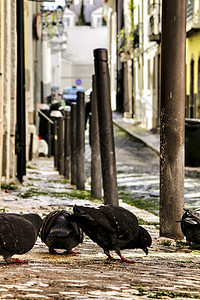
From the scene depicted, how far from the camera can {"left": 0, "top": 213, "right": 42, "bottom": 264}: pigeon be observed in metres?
5.26

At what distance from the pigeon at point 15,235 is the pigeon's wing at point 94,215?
1.10 feet

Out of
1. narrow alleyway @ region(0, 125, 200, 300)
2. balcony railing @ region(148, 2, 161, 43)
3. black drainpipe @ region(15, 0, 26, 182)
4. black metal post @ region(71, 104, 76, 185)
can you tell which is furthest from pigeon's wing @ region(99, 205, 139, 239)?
balcony railing @ region(148, 2, 161, 43)

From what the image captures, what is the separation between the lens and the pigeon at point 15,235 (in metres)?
5.26

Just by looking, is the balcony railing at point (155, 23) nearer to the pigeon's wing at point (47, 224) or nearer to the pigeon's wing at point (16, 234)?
the pigeon's wing at point (47, 224)

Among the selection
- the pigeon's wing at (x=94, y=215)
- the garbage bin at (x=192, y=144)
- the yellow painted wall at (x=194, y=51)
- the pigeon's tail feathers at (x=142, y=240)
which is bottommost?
the garbage bin at (x=192, y=144)

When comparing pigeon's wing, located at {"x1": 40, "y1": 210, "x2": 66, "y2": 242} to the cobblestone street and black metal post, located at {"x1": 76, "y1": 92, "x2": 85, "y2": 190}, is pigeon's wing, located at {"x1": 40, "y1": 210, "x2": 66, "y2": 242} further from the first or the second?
black metal post, located at {"x1": 76, "y1": 92, "x2": 85, "y2": 190}

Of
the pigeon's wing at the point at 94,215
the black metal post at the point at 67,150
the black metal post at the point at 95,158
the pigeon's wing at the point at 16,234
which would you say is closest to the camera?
the pigeon's wing at the point at 16,234

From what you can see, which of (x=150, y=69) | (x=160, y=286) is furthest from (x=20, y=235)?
(x=150, y=69)

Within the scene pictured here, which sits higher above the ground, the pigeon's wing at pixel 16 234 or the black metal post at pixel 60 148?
the pigeon's wing at pixel 16 234

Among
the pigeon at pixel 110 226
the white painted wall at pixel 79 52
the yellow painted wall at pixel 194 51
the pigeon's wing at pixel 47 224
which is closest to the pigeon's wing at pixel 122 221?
the pigeon at pixel 110 226

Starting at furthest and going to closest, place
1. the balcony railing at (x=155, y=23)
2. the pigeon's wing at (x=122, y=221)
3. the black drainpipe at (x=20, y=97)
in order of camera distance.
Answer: the balcony railing at (x=155, y=23)
the black drainpipe at (x=20, y=97)
the pigeon's wing at (x=122, y=221)

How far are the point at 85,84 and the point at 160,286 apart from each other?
251 feet

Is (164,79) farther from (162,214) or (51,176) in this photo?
(51,176)

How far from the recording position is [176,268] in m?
5.86
